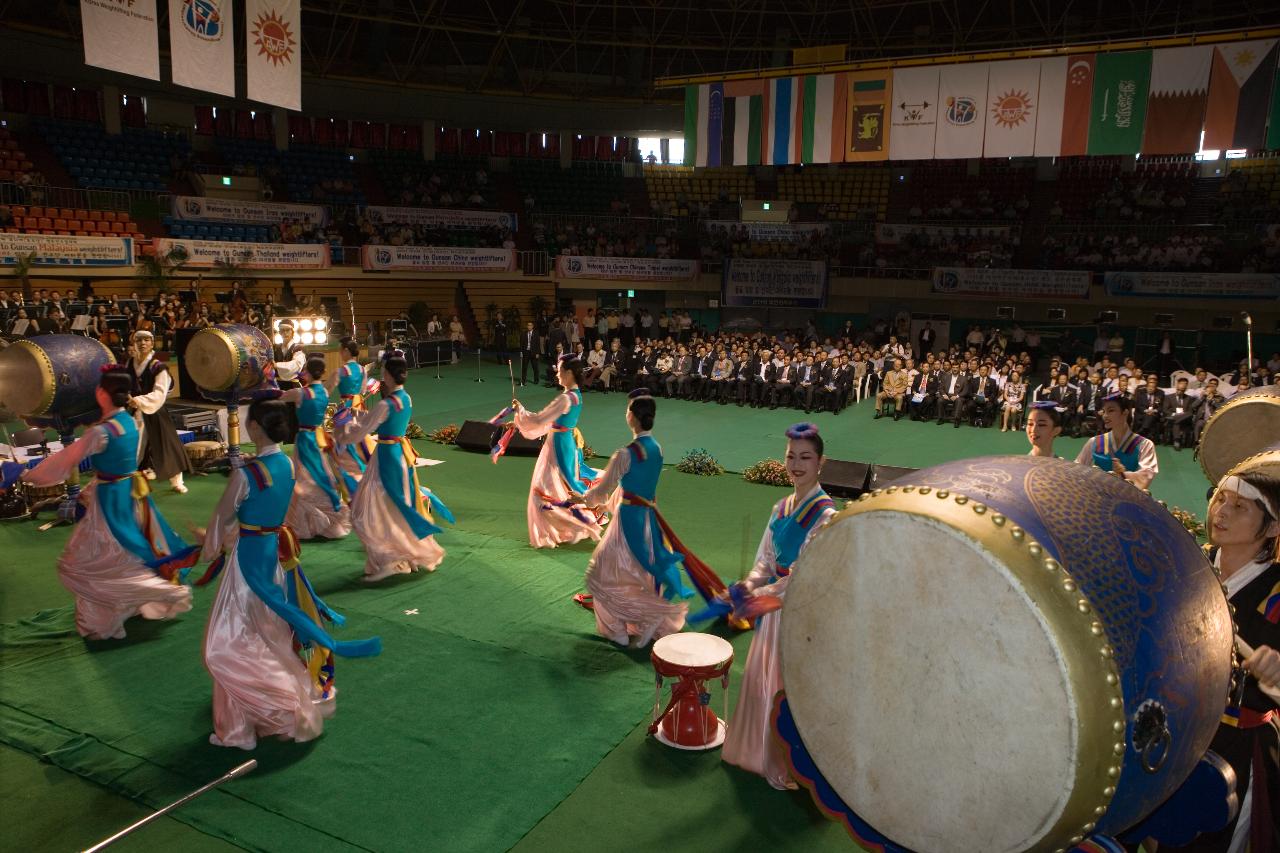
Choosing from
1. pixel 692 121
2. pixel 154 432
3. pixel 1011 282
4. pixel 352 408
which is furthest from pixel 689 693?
pixel 1011 282

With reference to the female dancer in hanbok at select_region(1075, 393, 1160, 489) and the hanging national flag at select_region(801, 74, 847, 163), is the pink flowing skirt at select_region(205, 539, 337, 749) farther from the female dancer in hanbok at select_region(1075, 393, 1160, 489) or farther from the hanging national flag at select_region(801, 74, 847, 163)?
the hanging national flag at select_region(801, 74, 847, 163)

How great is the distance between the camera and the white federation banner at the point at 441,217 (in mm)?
27297

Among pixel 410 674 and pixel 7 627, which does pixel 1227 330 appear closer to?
pixel 410 674

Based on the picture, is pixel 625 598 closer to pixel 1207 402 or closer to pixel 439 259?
pixel 1207 402

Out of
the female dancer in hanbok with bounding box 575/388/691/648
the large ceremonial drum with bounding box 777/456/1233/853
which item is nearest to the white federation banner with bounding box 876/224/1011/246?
the female dancer in hanbok with bounding box 575/388/691/648

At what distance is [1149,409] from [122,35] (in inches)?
662

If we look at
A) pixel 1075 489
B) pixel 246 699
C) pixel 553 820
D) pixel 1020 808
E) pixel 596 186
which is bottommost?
pixel 553 820

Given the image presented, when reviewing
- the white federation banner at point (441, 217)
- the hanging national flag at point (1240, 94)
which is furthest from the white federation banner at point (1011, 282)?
the white federation banner at point (441, 217)

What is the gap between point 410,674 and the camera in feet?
20.2

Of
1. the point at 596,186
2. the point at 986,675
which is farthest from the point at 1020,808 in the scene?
the point at 596,186

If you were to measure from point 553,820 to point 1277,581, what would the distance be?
344 cm

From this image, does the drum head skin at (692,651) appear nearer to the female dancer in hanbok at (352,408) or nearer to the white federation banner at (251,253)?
the female dancer in hanbok at (352,408)

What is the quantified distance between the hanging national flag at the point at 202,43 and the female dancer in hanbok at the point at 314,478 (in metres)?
5.72

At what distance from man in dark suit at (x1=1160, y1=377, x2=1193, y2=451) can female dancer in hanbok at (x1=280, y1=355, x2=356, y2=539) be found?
13525mm
